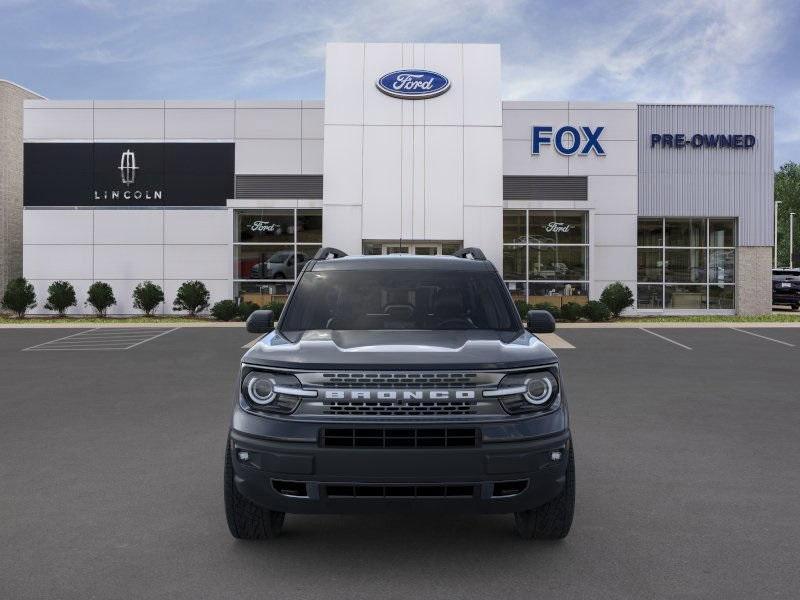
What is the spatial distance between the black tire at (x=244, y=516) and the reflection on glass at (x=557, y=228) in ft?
81.6

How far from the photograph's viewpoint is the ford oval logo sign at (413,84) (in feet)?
84.5

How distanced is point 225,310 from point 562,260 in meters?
11.9

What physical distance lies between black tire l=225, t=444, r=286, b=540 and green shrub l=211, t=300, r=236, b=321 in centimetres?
2114

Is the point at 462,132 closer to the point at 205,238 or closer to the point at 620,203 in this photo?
the point at 620,203

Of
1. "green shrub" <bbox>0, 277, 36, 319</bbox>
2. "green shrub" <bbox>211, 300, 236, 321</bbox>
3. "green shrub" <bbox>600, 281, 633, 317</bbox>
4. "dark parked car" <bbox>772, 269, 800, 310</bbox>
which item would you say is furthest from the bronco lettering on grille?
"dark parked car" <bbox>772, 269, 800, 310</bbox>

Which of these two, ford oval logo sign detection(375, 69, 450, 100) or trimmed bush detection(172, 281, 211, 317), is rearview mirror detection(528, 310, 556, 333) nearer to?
ford oval logo sign detection(375, 69, 450, 100)

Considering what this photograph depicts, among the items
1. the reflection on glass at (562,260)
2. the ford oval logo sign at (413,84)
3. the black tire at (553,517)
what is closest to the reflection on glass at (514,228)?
the reflection on glass at (562,260)

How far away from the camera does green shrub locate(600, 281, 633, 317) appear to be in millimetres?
27172

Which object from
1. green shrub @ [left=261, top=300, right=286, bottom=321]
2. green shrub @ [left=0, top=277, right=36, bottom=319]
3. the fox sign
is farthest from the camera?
the fox sign

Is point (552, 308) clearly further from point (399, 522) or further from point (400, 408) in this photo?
point (400, 408)

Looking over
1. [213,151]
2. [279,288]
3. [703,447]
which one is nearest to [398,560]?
[703,447]

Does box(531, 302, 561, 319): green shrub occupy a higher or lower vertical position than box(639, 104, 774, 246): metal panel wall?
lower

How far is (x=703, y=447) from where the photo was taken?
768 cm

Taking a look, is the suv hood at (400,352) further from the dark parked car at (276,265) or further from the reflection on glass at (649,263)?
the reflection on glass at (649,263)
